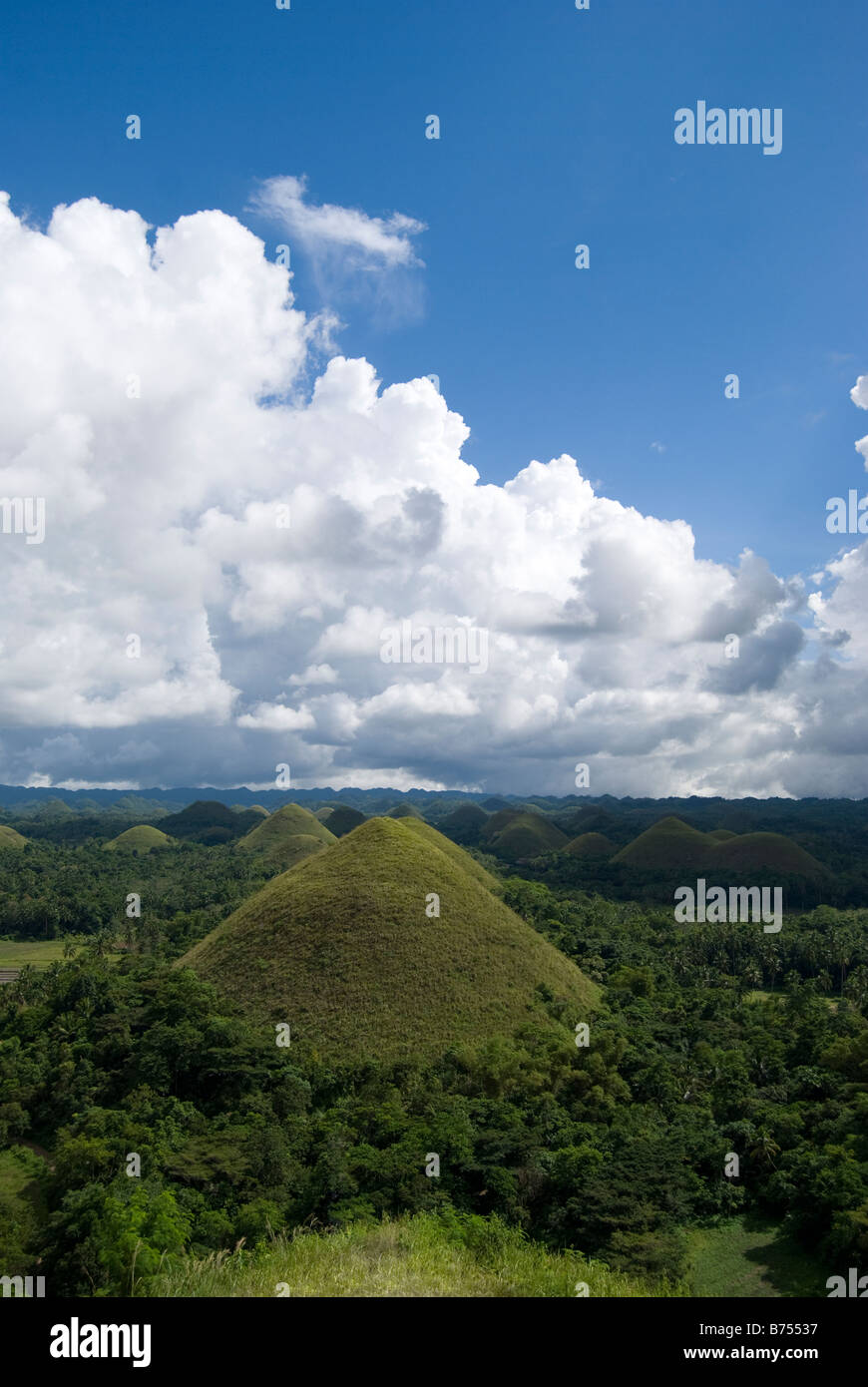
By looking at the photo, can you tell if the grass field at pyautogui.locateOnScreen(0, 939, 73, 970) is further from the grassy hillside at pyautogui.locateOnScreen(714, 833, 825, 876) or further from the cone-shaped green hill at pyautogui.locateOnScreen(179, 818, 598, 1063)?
the grassy hillside at pyautogui.locateOnScreen(714, 833, 825, 876)

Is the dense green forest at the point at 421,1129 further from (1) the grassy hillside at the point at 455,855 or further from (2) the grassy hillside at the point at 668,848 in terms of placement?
(2) the grassy hillside at the point at 668,848

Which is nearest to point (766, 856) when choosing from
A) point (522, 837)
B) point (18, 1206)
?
point (522, 837)

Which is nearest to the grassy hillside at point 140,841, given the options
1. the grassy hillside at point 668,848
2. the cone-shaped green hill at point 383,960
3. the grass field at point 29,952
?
the grass field at point 29,952
